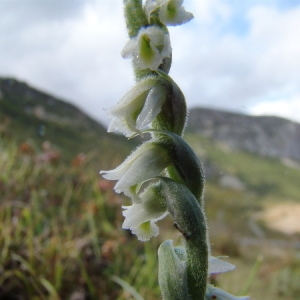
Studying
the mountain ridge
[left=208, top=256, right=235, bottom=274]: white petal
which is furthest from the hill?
[left=208, top=256, right=235, bottom=274]: white petal

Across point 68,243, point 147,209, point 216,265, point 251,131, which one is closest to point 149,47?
point 147,209

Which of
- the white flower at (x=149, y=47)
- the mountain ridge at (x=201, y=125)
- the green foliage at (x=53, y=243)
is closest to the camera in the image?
the white flower at (x=149, y=47)

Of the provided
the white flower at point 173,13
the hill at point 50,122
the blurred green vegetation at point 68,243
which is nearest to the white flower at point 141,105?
the white flower at point 173,13

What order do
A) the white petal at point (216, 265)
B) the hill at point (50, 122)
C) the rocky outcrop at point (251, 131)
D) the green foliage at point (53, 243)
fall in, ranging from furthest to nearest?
the rocky outcrop at point (251, 131) < the hill at point (50, 122) < the green foliage at point (53, 243) < the white petal at point (216, 265)

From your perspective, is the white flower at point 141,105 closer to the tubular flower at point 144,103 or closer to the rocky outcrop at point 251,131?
the tubular flower at point 144,103

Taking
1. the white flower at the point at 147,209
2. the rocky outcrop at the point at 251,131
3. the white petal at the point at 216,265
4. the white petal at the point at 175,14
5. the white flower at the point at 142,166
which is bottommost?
the white petal at the point at 216,265

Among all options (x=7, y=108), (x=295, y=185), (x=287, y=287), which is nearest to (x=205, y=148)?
(x=295, y=185)

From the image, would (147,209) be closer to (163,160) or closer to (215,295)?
(163,160)

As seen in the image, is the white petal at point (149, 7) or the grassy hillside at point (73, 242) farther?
the grassy hillside at point (73, 242)

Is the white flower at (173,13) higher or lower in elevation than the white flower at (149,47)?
higher
